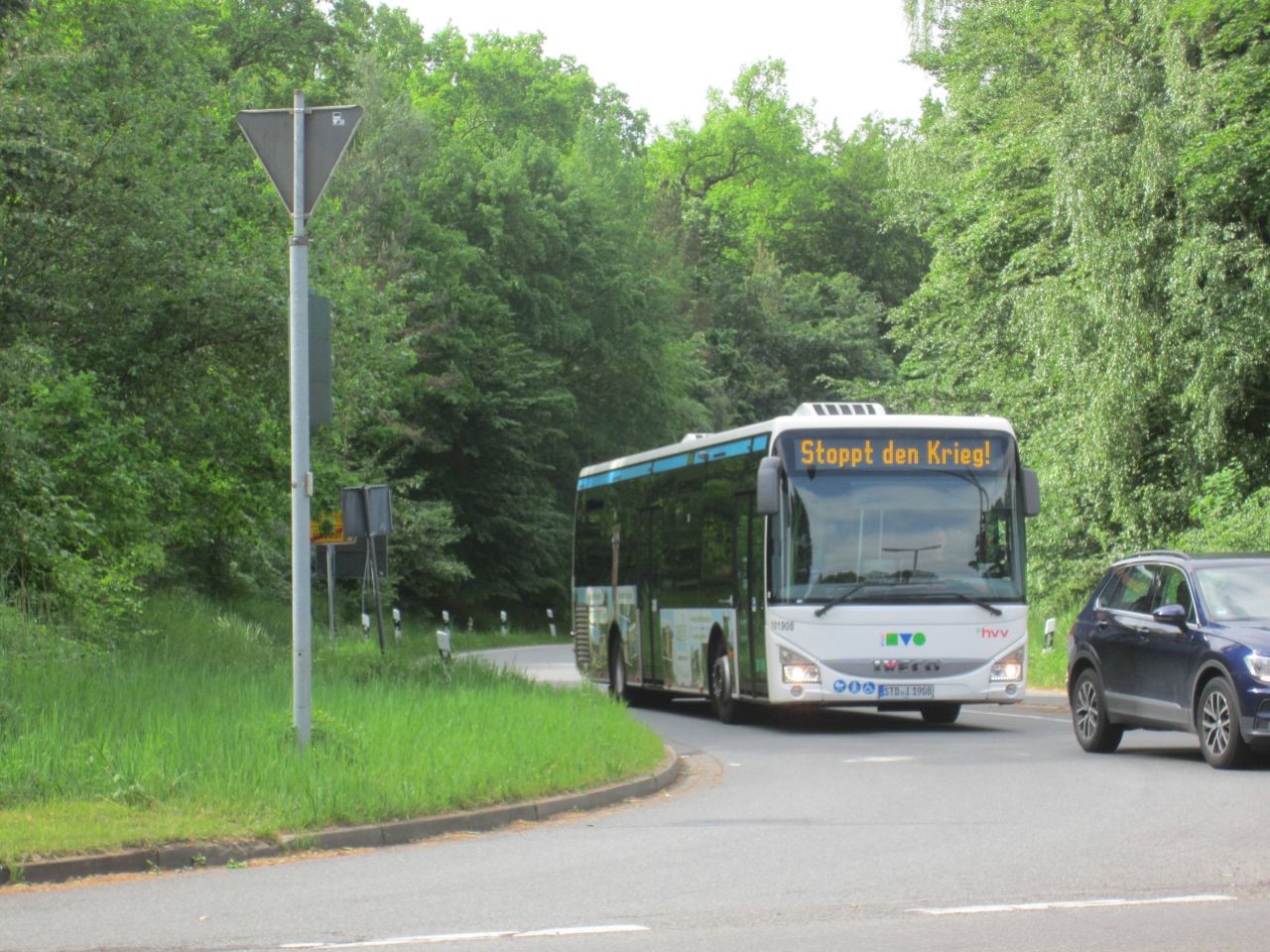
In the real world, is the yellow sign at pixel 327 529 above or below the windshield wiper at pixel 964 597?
above

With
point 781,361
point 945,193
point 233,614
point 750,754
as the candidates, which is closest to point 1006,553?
point 750,754

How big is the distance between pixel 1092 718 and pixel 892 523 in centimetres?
339

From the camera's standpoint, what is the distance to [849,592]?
62.3 feet

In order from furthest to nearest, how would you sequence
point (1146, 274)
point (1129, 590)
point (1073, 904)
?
point (1146, 274), point (1129, 590), point (1073, 904)

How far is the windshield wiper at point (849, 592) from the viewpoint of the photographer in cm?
1889

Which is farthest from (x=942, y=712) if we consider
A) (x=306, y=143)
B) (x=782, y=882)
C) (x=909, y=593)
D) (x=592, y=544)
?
(x=782, y=882)

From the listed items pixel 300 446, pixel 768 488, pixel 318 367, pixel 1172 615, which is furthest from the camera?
pixel 768 488

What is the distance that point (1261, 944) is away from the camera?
24.1ft

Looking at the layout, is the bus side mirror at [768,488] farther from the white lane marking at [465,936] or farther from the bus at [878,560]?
the white lane marking at [465,936]

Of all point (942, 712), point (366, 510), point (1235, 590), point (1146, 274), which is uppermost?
point (1146, 274)

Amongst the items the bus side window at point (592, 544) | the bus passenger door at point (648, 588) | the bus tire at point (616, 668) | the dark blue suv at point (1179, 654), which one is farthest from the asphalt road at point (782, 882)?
the bus side window at point (592, 544)

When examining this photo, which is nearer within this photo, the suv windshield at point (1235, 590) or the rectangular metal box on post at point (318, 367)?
the rectangular metal box on post at point (318, 367)

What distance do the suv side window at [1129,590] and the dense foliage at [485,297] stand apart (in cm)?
964

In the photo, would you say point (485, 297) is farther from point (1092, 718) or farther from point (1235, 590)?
point (1235, 590)
